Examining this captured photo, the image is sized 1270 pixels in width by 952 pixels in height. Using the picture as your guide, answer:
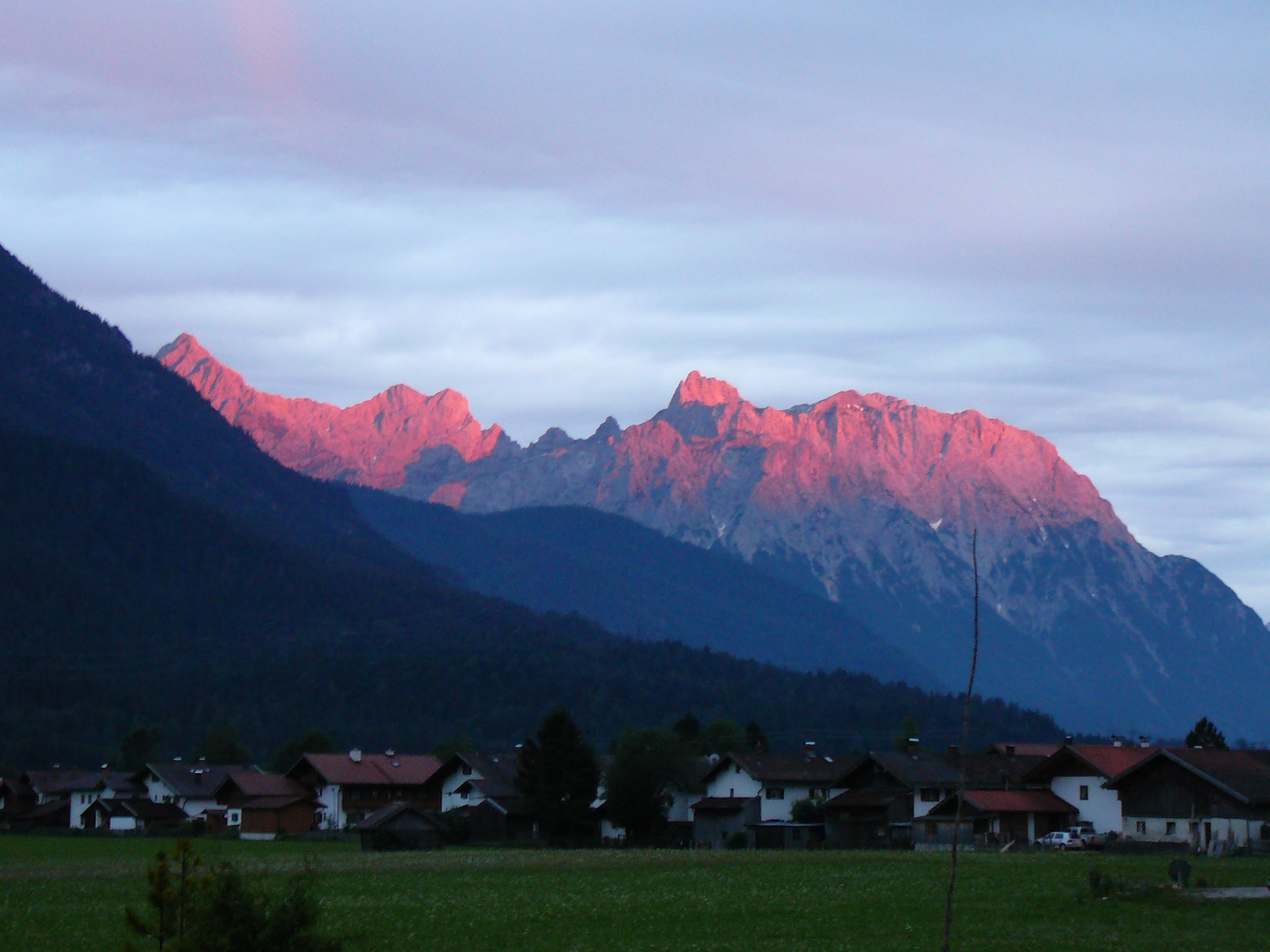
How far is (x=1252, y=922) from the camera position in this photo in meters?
31.9

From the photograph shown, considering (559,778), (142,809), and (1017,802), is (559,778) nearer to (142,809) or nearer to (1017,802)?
(1017,802)

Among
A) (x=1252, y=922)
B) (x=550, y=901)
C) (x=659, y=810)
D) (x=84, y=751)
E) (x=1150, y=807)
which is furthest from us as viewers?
(x=84, y=751)

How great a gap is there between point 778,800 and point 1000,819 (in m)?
19.0

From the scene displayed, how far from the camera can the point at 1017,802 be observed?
72.6 meters

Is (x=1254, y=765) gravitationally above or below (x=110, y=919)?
above

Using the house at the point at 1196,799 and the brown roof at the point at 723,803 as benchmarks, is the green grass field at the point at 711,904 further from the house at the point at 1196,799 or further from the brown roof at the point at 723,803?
the brown roof at the point at 723,803

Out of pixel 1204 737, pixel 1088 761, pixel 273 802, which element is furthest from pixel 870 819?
pixel 1204 737

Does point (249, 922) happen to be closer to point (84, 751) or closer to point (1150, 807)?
point (1150, 807)

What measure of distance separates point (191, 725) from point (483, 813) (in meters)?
119

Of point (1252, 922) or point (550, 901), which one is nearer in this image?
point (1252, 922)

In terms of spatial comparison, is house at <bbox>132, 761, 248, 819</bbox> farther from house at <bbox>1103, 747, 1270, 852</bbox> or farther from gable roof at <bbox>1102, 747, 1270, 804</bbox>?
gable roof at <bbox>1102, 747, 1270, 804</bbox>

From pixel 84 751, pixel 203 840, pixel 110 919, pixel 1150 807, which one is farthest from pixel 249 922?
pixel 84 751

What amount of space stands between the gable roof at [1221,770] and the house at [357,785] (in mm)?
52025

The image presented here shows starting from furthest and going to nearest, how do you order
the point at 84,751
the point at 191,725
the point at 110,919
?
the point at 191,725 → the point at 84,751 → the point at 110,919
